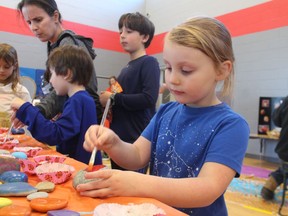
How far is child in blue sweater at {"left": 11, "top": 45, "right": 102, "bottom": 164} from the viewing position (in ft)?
3.03

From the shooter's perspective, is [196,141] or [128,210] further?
[196,141]

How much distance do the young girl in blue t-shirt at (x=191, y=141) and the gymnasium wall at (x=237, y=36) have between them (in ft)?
12.0

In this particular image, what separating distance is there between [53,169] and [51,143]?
0.36 metres

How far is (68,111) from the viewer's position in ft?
3.26

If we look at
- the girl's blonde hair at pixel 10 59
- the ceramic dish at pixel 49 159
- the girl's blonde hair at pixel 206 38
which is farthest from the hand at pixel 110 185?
the girl's blonde hair at pixel 10 59

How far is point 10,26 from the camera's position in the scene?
450 centimetres

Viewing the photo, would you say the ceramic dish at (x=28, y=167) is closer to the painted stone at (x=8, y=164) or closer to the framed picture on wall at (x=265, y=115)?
the painted stone at (x=8, y=164)

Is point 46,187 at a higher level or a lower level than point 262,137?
higher

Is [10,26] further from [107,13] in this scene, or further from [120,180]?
[120,180]

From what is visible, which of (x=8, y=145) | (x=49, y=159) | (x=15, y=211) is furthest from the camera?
(x=8, y=145)

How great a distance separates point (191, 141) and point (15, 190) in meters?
0.42

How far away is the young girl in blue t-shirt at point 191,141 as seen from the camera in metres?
0.54

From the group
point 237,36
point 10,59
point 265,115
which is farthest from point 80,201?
point 237,36

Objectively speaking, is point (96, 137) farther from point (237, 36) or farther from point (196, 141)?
point (237, 36)
